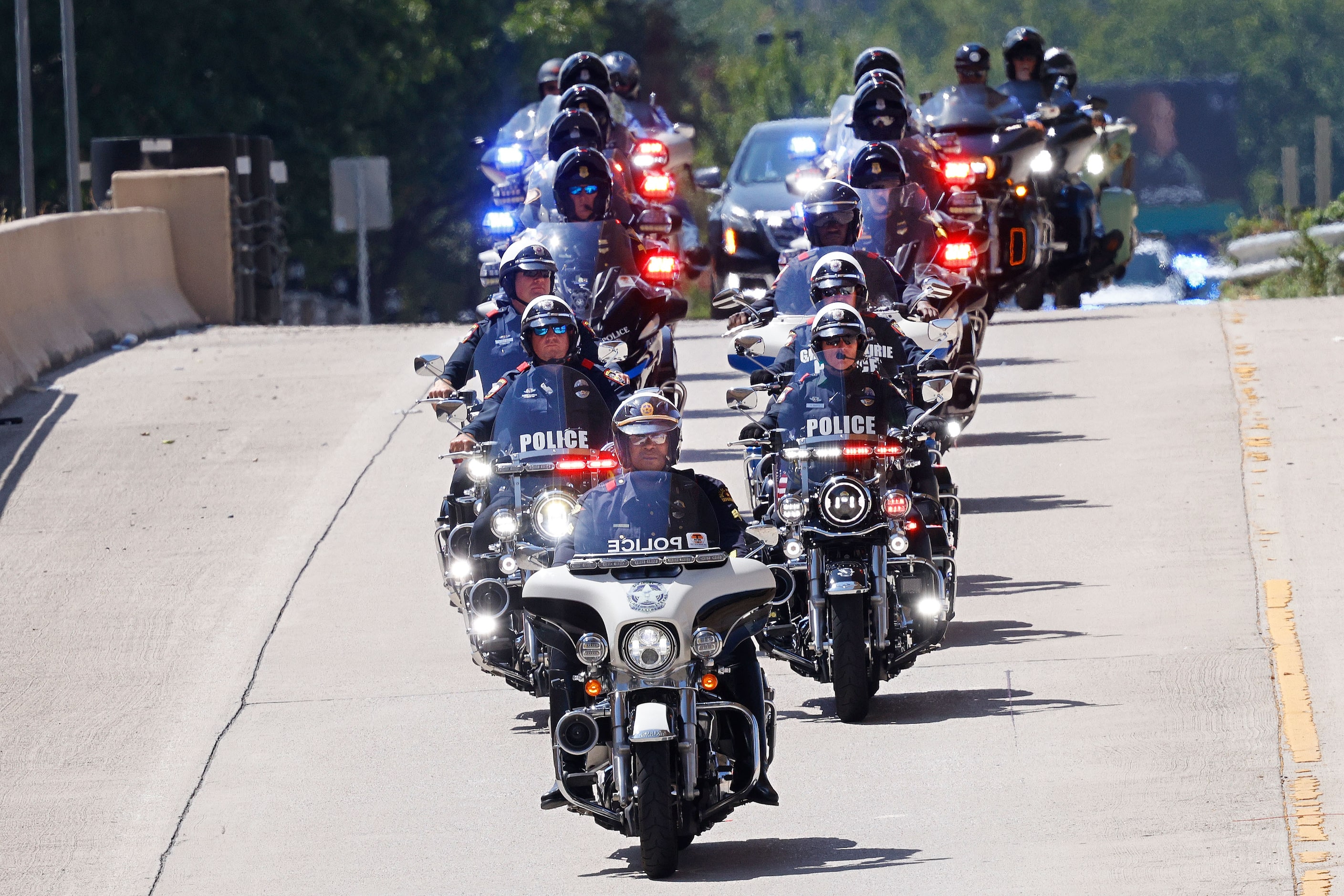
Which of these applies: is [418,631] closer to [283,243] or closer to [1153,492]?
[1153,492]

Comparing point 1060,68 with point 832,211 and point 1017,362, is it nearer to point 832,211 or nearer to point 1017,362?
point 1017,362

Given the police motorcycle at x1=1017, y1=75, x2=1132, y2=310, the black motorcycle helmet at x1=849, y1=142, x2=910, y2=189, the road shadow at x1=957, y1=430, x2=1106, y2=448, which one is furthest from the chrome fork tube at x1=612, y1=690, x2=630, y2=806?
the police motorcycle at x1=1017, y1=75, x2=1132, y2=310

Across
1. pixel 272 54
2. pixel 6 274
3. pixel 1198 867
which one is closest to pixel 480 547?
pixel 1198 867

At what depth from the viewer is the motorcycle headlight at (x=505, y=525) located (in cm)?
1141

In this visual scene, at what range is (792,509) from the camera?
11.4 m

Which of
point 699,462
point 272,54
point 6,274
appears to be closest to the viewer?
point 699,462

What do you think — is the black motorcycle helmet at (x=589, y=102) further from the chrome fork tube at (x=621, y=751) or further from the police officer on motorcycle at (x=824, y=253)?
the chrome fork tube at (x=621, y=751)

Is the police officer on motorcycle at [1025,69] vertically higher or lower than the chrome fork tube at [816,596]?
higher

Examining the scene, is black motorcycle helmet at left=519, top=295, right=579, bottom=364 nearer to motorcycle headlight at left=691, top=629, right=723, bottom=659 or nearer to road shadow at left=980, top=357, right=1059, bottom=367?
motorcycle headlight at left=691, top=629, right=723, bottom=659

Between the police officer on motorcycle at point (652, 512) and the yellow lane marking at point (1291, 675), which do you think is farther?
the yellow lane marking at point (1291, 675)

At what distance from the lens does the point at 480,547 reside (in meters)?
11.7

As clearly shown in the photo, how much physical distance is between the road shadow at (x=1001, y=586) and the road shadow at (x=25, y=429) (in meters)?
6.35

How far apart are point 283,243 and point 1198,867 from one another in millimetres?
25299

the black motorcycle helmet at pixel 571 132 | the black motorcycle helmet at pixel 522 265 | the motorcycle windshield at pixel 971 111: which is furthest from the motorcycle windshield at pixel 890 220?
the motorcycle windshield at pixel 971 111
